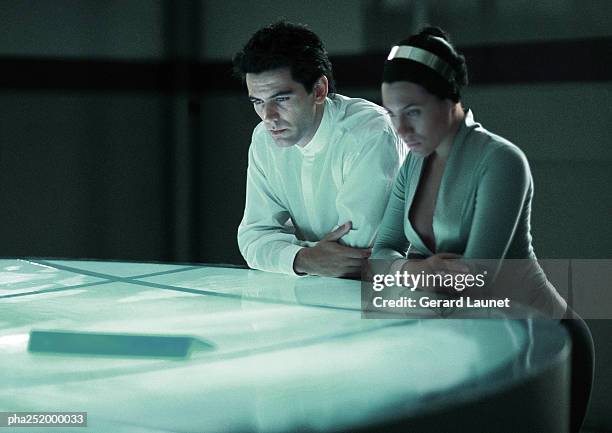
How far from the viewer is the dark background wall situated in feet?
9.27

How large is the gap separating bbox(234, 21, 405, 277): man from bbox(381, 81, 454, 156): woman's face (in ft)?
1.11

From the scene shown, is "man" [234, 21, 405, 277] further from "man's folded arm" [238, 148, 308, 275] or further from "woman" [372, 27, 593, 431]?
"woman" [372, 27, 593, 431]

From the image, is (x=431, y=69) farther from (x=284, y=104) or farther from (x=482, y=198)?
(x=284, y=104)

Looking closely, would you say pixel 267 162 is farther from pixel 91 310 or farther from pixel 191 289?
pixel 91 310

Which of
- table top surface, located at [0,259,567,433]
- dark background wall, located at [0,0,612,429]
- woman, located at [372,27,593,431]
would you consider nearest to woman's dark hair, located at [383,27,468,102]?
woman, located at [372,27,593,431]

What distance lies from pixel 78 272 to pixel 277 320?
725 millimetres

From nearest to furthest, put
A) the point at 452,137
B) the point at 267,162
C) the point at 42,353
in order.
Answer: the point at 42,353, the point at 452,137, the point at 267,162

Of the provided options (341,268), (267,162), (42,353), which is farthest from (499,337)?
(267,162)

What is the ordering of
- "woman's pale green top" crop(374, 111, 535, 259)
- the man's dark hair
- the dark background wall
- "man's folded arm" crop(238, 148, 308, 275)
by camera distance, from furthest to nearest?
1. the dark background wall
2. "man's folded arm" crop(238, 148, 308, 275)
3. the man's dark hair
4. "woman's pale green top" crop(374, 111, 535, 259)

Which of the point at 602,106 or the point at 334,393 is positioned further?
the point at 602,106

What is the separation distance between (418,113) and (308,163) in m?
0.55

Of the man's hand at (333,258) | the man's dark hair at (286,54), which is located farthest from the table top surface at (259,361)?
the man's dark hair at (286,54)

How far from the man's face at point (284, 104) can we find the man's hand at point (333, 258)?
210 mm

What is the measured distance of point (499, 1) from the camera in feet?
9.70
